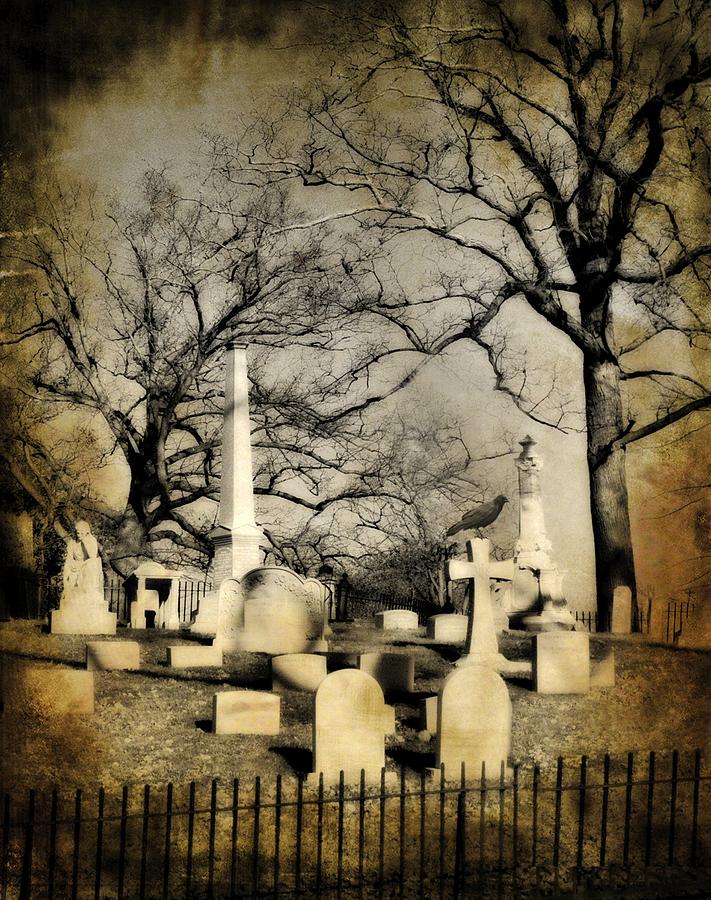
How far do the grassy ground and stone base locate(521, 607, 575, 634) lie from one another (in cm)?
85

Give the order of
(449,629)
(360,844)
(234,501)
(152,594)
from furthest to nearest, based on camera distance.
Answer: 1. (152,594)
2. (449,629)
3. (234,501)
4. (360,844)

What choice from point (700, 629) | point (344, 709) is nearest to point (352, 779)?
point (344, 709)

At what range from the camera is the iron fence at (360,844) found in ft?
18.2

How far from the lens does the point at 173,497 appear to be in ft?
39.2

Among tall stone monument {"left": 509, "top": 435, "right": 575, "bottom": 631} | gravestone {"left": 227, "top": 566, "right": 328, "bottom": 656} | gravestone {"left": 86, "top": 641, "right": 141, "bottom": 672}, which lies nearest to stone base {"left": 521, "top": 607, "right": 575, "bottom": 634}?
tall stone monument {"left": 509, "top": 435, "right": 575, "bottom": 631}

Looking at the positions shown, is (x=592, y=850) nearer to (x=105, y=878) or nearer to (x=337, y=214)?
(x=105, y=878)

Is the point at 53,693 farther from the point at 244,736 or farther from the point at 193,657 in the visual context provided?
the point at 193,657

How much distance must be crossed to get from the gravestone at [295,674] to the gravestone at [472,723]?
1.92 m

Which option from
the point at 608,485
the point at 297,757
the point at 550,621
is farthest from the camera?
the point at 550,621

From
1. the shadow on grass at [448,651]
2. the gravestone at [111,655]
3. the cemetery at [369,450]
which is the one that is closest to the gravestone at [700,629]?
the cemetery at [369,450]

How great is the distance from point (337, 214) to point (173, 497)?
404 centimetres

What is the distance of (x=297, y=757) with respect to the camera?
7172 millimetres

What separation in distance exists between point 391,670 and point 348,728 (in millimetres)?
1808

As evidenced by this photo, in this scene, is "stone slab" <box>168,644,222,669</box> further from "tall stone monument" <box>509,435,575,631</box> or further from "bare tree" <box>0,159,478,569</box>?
"tall stone monument" <box>509,435,575,631</box>
